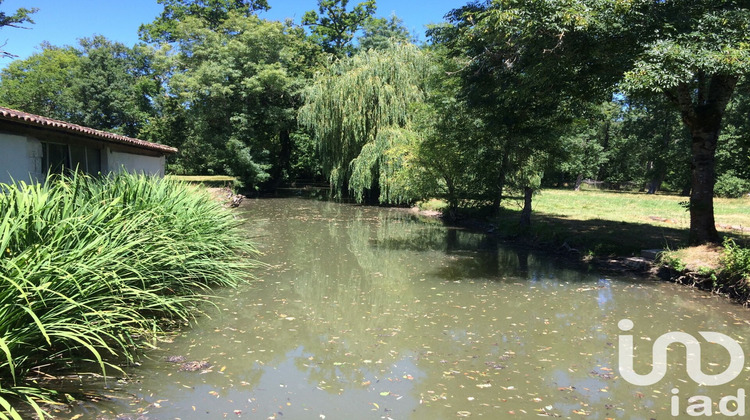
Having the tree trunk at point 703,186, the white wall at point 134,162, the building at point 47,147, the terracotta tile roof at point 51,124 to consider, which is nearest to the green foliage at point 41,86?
the white wall at point 134,162

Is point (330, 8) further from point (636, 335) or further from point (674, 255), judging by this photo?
point (636, 335)

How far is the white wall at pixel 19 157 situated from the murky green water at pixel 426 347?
5.93m

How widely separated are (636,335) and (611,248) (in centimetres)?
532

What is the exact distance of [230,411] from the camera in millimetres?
3893

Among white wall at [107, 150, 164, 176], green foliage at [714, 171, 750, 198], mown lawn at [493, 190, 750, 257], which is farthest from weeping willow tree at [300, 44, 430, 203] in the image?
green foliage at [714, 171, 750, 198]

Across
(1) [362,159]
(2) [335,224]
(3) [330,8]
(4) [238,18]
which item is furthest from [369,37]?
(2) [335,224]

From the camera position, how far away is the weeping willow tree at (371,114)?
2127 centimetres

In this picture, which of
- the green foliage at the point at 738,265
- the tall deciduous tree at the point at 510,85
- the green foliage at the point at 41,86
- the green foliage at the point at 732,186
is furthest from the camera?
the green foliage at the point at 41,86

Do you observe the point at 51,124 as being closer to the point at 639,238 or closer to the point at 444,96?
the point at 444,96

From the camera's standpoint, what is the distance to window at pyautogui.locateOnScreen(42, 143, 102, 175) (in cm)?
1092

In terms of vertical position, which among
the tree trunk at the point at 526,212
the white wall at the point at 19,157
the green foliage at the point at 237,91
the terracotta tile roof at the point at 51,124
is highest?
the green foliage at the point at 237,91

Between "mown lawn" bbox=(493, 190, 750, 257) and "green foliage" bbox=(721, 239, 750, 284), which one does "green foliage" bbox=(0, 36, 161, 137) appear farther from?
"green foliage" bbox=(721, 239, 750, 284)

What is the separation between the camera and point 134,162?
16172mm

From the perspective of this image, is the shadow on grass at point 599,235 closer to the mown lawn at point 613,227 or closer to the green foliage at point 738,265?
the mown lawn at point 613,227
